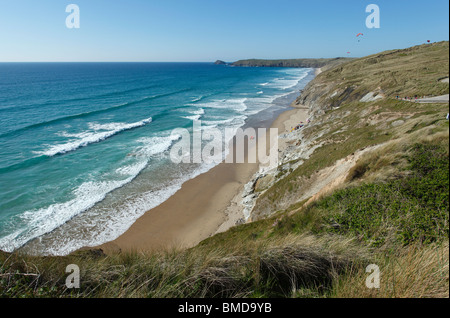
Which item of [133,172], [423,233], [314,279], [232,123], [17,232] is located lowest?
[17,232]

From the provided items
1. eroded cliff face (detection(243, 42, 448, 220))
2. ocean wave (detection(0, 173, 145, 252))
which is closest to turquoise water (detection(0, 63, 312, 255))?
ocean wave (detection(0, 173, 145, 252))

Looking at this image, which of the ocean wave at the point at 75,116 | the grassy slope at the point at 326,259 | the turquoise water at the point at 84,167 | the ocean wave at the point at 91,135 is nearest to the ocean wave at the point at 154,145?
the turquoise water at the point at 84,167

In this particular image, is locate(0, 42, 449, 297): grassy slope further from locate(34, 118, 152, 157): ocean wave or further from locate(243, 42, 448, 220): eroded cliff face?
locate(34, 118, 152, 157): ocean wave

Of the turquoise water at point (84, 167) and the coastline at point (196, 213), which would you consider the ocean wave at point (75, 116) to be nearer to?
the turquoise water at point (84, 167)

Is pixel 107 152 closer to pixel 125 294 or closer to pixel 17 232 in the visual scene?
pixel 17 232

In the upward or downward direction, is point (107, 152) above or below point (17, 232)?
above
